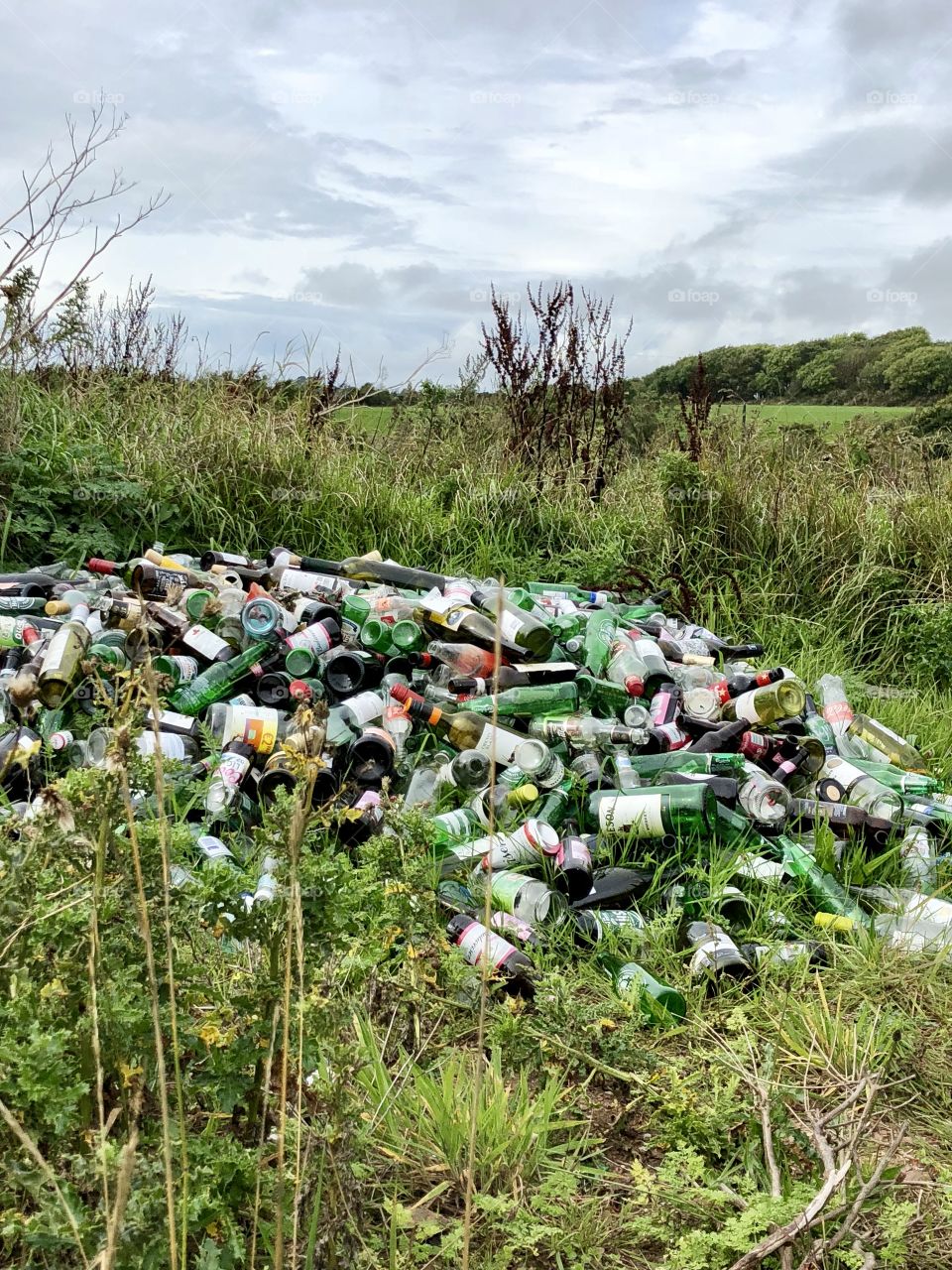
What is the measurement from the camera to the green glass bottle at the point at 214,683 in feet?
11.8

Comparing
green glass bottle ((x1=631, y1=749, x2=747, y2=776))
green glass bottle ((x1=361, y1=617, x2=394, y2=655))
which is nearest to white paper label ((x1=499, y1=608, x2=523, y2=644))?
green glass bottle ((x1=361, y1=617, x2=394, y2=655))

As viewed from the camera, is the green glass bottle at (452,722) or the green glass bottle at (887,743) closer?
the green glass bottle at (452,722)

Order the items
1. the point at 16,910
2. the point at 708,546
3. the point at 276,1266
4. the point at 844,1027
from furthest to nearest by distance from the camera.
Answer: the point at 708,546, the point at 844,1027, the point at 16,910, the point at 276,1266

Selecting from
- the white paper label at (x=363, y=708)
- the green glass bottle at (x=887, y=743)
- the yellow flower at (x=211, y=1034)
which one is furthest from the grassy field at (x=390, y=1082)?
the green glass bottle at (x=887, y=743)

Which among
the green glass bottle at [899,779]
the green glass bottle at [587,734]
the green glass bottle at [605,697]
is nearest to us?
the green glass bottle at [587,734]

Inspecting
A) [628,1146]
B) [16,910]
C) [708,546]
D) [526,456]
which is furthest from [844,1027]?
[526,456]

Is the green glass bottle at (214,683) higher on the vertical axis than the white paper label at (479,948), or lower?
higher

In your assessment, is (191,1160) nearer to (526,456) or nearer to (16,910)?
(16,910)

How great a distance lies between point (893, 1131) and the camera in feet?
6.88

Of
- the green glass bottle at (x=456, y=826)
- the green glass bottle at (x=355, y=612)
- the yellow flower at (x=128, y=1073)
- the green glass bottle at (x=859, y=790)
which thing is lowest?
the green glass bottle at (x=456, y=826)

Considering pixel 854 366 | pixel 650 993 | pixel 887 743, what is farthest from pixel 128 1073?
→ pixel 854 366

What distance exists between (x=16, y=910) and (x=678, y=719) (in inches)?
103

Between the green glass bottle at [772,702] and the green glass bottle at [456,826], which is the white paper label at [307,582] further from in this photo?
the green glass bottle at [772,702]

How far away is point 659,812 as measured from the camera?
119 inches
